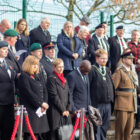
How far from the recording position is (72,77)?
7797 mm

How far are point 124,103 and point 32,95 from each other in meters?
2.38

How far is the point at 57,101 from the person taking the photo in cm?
722

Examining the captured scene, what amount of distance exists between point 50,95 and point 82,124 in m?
0.80

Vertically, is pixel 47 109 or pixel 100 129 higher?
pixel 47 109

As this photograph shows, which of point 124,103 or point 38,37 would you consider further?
point 38,37

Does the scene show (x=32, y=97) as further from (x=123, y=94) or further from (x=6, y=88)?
(x=123, y=94)

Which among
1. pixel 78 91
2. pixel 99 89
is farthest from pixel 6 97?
pixel 99 89

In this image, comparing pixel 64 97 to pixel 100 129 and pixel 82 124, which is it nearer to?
pixel 82 124

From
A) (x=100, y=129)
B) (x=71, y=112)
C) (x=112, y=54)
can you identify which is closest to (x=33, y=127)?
(x=71, y=112)

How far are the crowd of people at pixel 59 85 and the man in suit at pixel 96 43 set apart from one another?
0.17 feet

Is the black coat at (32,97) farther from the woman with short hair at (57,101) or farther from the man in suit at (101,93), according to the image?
the man in suit at (101,93)

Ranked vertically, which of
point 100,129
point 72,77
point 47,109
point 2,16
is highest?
point 2,16

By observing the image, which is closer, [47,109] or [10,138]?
[10,138]

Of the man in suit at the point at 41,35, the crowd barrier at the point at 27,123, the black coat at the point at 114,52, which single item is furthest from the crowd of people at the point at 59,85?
the black coat at the point at 114,52
